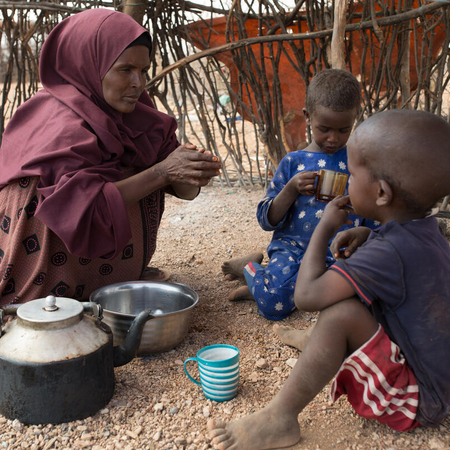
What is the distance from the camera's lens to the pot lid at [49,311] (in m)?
A: 1.81

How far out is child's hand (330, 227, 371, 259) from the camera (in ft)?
6.18

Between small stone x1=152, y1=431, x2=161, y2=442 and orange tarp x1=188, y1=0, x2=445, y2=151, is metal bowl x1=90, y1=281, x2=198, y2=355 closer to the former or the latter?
small stone x1=152, y1=431, x2=161, y2=442

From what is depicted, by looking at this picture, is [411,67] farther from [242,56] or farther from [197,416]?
[197,416]

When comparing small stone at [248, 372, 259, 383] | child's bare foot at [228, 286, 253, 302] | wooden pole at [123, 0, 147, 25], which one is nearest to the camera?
small stone at [248, 372, 259, 383]

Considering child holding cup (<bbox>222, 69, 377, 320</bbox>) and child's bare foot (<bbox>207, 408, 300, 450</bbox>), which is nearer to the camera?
child's bare foot (<bbox>207, 408, 300, 450</bbox>)

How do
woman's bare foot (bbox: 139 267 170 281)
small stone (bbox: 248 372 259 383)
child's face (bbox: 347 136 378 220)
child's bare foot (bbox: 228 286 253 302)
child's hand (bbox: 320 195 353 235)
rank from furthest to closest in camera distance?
woman's bare foot (bbox: 139 267 170 281)
child's bare foot (bbox: 228 286 253 302)
small stone (bbox: 248 372 259 383)
child's hand (bbox: 320 195 353 235)
child's face (bbox: 347 136 378 220)

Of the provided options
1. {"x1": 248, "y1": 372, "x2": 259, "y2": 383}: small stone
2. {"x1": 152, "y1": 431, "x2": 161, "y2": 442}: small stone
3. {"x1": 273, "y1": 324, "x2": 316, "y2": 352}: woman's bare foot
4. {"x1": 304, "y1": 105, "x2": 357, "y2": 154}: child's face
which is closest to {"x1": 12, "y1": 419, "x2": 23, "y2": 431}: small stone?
{"x1": 152, "y1": 431, "x2": 161, "y2": 442}: small stone

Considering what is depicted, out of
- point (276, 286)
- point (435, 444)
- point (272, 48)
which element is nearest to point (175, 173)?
point (276, 286)

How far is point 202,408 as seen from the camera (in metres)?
2.03

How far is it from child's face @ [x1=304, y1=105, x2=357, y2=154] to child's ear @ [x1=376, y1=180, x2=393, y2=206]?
992 millimetres

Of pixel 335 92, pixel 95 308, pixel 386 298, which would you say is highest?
pixel 335 92

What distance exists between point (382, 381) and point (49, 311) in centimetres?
116

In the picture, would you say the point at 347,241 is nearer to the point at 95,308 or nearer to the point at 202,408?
the point at 202,408

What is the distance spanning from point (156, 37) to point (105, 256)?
10.4ft
